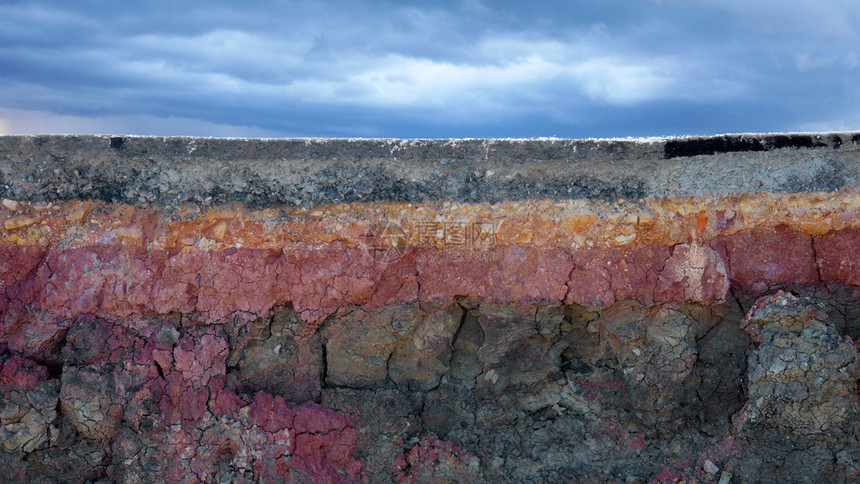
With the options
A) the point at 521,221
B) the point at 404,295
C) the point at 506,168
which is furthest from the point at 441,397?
the point at 506,168

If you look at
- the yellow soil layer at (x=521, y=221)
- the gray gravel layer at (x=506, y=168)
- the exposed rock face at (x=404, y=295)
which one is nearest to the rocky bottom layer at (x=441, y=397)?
the exposed rock face at (x=404, y=295)

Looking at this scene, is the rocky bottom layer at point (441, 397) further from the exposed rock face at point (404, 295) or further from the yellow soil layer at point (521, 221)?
the yellow soil layer at point (521, 221)

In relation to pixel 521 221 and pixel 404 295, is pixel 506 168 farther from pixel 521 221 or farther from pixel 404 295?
pixel 404 295

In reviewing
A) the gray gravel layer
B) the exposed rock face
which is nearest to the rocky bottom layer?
the exposed rock face

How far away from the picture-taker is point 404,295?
3443 millimetres

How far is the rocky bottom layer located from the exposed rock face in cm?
1

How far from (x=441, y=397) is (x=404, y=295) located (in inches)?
22.7

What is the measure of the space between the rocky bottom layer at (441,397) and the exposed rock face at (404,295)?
0.01 meters

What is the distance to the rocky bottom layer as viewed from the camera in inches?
133

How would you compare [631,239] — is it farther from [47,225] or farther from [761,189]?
[47,225]

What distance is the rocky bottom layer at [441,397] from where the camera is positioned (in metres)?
3.38

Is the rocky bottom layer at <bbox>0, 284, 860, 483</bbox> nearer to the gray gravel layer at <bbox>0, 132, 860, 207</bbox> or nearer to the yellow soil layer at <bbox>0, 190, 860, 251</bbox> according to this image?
the yellow soil layer at <bbox>0, 190, 860, 251</bbox>

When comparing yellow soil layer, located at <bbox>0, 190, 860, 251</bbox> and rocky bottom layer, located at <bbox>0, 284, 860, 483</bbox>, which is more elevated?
yellow soil layer, located at <bbox>0, 190, 860, 251</bbox>

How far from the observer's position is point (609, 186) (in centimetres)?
342
